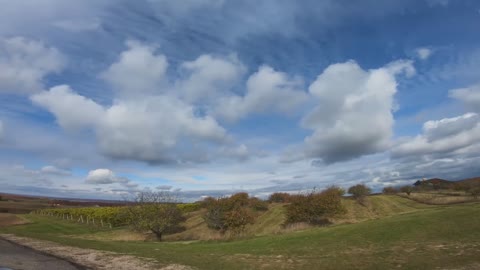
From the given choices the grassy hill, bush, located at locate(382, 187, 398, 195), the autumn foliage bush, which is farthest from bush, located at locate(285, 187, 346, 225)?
bush, located at locate(382, 187, 398, 195)

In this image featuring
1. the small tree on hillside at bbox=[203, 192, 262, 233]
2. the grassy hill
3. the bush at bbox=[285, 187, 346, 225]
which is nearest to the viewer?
the bush at bbox=[285, 187, 346, 225]

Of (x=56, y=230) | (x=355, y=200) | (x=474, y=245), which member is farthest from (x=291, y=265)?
(x=56, y=230)

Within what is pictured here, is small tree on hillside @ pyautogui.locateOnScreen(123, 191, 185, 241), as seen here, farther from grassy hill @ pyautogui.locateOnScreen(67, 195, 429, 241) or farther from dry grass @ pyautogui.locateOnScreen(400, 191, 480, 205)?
dry grass @ pyautogui.locateOnScreen(400, 191, 480, 205)

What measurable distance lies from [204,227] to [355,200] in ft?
104

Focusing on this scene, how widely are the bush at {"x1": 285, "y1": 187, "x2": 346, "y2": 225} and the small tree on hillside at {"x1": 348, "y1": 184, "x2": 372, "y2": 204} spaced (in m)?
16.4

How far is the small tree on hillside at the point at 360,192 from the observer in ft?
254

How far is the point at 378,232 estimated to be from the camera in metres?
29.7

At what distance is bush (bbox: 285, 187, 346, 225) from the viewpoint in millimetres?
60312

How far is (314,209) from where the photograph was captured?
60406mm

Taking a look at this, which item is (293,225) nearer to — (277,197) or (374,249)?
(277,197)

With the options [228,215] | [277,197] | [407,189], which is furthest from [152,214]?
[407,189]

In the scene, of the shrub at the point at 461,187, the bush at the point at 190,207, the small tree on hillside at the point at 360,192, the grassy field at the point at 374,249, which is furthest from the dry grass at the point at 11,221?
the shrub at the point at 461,187

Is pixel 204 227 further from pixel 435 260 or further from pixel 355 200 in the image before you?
pixel 435 260

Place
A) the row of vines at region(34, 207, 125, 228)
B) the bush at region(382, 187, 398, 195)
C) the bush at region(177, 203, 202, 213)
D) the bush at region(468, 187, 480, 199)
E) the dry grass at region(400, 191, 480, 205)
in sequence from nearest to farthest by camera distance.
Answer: the bush at region(468, 187, 480, 199), the dry grass at region(400, 191, 480, 205), the row of vines at region(34, 207, 125, 228), the bush at region(382, 187, 398, 195), the bush at region(177, 203, 202, 213)
